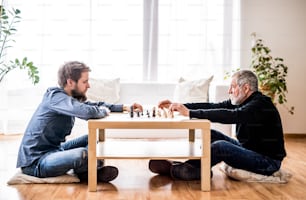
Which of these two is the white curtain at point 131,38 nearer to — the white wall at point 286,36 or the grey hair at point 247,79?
the white wall at point 286,36

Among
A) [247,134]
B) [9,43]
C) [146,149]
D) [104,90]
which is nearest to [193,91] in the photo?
[104,90]

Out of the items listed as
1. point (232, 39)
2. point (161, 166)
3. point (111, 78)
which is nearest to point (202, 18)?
point (232, 39)

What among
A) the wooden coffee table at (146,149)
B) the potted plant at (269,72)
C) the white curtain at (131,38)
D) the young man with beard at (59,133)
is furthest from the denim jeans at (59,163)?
the potted plant at (269,72)

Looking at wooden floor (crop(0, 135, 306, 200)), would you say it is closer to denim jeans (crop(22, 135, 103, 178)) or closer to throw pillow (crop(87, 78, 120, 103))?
denim jeans (crop(22, 135, 103, 178))

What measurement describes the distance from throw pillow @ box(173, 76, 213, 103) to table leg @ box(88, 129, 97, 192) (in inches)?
88.5

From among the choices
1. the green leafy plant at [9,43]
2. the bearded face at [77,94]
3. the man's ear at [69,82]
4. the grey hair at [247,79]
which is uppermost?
the green leafy plant at [9,43]

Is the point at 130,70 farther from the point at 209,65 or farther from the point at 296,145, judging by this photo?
the point at 296,145

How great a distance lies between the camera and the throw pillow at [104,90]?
493cm

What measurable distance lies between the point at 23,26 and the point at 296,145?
3.31 meters

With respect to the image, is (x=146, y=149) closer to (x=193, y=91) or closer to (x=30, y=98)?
(x=193, y=91)

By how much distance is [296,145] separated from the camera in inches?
192

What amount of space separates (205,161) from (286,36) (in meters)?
3.16

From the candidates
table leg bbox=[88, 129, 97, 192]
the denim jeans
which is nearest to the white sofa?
the denim jeans

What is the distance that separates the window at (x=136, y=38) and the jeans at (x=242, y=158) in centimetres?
254
